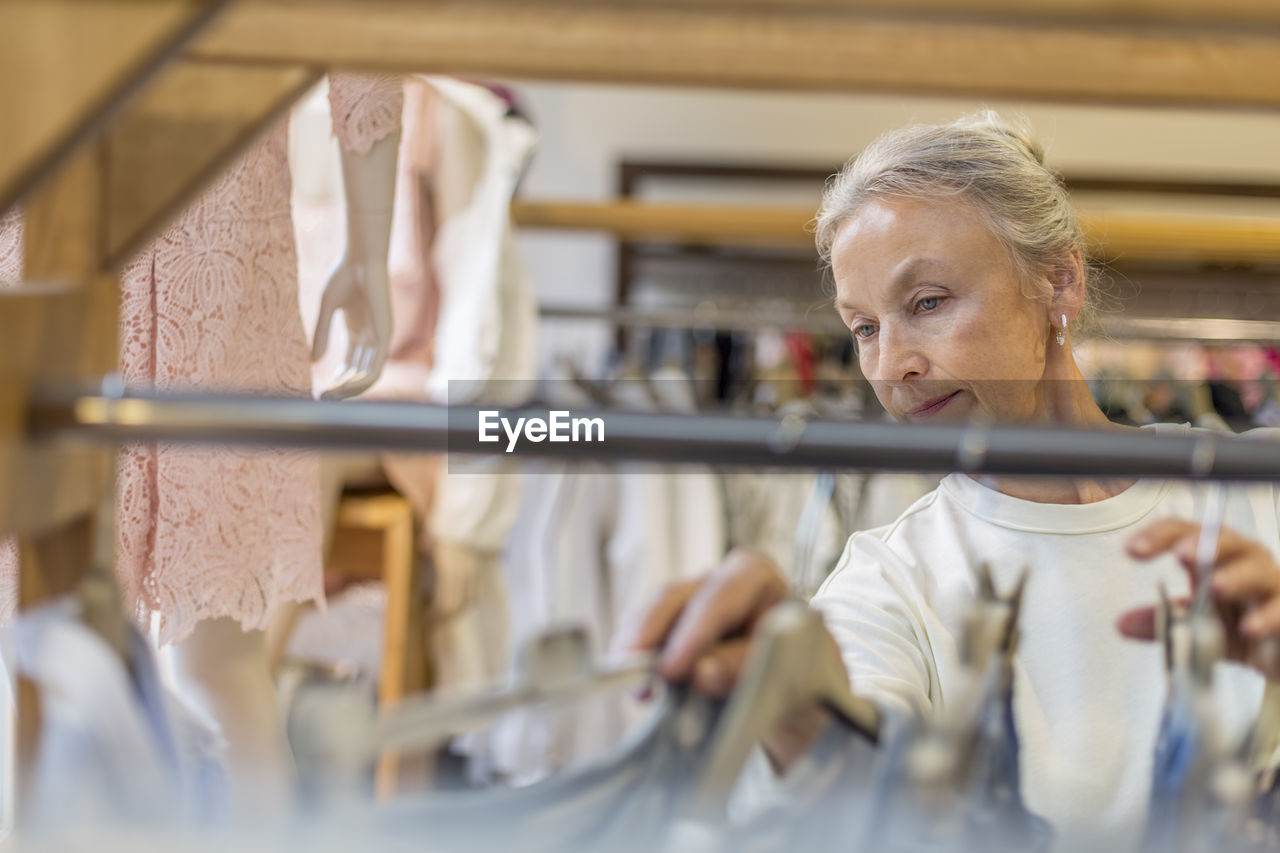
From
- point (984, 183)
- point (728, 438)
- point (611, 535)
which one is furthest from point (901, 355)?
point (611, 535)

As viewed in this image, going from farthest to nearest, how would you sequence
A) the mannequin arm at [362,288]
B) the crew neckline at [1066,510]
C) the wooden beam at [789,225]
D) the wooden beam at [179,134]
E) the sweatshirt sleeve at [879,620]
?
the wooden beam at [789,225] → the mannequin arm at [362,288] → the crew neckline at [1066,510] → the sweatshirt sleeve at [879,620] → the wooden beam at [179,134]

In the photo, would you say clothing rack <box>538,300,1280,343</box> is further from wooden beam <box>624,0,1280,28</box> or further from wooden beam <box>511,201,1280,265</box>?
wooden beam <box>624,0,1280,28</box>

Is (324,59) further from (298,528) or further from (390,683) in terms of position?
(390,683)

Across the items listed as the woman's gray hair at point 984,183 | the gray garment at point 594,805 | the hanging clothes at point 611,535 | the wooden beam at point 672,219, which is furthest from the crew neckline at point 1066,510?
the hanging clothes at point 611,535

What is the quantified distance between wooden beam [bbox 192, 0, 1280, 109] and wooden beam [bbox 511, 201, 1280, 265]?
94 centimetres

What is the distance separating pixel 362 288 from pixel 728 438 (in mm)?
698

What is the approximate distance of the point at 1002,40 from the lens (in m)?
0.39

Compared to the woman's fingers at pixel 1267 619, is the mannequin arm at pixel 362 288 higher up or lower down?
higher up

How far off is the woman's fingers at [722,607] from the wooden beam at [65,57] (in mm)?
→ 270

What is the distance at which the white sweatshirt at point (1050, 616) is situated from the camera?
63 cm

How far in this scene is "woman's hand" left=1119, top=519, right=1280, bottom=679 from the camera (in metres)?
0.42

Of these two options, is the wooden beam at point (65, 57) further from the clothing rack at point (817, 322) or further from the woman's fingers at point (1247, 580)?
the clothing rack at point (817, 322)

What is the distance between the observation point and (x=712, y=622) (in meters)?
0.39

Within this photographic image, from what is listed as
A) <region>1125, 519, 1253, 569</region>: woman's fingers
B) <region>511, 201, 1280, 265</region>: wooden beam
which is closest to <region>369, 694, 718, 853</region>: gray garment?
<region>1125, 519, 1253, 569</region>: woman's fingers
